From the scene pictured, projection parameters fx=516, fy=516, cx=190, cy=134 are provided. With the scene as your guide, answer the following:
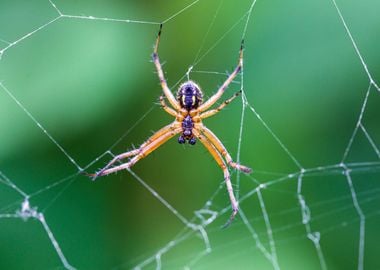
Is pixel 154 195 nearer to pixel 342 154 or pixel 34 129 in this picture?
pixel 34 129

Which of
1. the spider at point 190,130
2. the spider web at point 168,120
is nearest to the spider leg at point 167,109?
the spider at point 190,130

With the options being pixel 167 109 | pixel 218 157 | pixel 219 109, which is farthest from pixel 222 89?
pixel 218 157

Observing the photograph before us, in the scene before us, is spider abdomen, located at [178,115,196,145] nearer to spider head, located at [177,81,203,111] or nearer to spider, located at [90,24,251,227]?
spider, located at [90,24,251,227]

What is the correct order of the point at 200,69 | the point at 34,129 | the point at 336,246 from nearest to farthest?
the point at 34,129
the point at 200,69
the point at 336,246

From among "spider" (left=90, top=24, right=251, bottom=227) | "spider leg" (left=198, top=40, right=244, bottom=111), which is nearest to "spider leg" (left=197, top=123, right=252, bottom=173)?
"spider" (left=90, top=24, right=251, bottom=227)

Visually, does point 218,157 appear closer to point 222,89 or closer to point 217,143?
point 217,143

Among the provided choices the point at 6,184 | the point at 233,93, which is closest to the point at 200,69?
the point at 233,93
